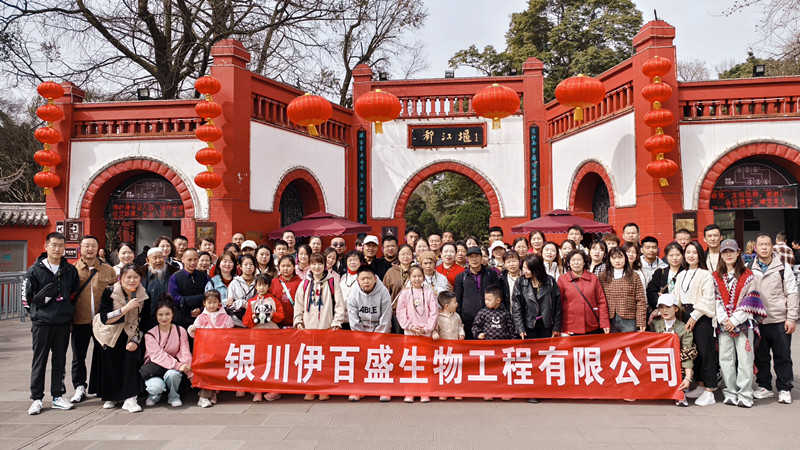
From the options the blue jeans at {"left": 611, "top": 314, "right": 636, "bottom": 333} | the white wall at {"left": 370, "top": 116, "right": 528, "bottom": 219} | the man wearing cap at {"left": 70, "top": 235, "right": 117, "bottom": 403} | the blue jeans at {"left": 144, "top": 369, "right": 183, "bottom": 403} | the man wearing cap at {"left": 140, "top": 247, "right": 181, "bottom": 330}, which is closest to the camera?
the blue jeans at {"left": 144, "top": 369, "right": 183, "bottom": 403}

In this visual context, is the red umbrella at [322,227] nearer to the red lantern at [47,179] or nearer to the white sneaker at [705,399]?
the red lantern at [47,179]

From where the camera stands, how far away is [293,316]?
5.54 metres

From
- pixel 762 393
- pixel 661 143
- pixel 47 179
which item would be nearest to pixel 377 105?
pixel 661 143

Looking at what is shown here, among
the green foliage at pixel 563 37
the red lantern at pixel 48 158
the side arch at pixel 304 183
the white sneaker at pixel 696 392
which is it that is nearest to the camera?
the white sneaker at pixel 696 392

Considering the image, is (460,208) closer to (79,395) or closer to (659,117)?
(659,117)

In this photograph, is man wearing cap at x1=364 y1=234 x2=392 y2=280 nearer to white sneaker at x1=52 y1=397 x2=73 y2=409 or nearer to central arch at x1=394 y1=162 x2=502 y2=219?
white sneaker at x1=52 y1=397 x2=73 y2=409

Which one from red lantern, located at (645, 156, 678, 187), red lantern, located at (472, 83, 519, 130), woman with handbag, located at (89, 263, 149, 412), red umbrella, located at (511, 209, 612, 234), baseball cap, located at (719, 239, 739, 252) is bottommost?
woman with handbag, located at (89, 263, 149, 412)

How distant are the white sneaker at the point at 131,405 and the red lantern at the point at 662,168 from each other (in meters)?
9.20

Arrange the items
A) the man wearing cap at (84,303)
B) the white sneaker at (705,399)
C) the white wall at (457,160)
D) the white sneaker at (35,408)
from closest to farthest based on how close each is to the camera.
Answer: the white sneaker at (35,408) < the white sneaker at (705,399) < the man wearing cap at (84,303) < the white wall at (457,160)

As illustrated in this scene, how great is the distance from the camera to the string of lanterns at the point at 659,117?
9836mm

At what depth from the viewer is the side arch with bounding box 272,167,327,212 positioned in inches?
469

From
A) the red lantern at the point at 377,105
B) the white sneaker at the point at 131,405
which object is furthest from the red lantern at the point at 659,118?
the white sneaker at the point at 131,405

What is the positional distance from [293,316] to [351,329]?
69 cm

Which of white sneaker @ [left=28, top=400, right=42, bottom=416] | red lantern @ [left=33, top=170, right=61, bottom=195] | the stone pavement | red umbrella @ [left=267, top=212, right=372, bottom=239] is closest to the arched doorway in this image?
red umbrella @ [left=267, top=212, right=372, bottom=239]
